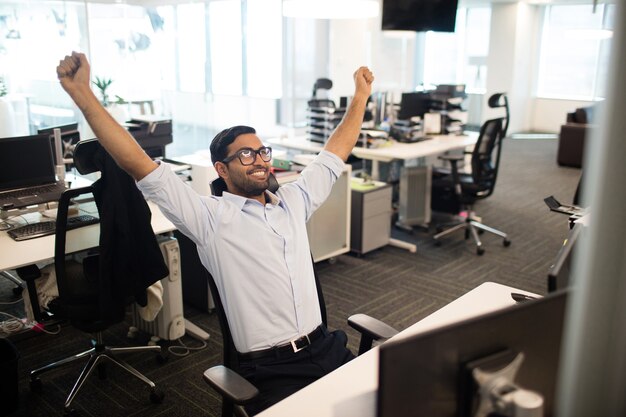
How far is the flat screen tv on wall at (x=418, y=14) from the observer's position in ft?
20.9

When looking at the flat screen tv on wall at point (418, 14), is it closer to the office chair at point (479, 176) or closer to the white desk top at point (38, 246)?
the office chair at point (479, 176)

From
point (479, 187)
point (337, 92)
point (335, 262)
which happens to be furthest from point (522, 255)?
point (337, 92)

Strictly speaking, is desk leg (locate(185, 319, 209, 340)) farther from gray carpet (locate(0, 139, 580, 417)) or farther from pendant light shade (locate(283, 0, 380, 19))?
pendant light shade (locate(283, 0, 380, 19))

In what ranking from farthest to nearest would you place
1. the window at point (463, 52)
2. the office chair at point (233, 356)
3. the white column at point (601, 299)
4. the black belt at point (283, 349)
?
the window at point (463, 52), the black belt at point (283, 349), the office chair at point (233, 356), the white column at point (601, 299)

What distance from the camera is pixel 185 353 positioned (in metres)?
3.17

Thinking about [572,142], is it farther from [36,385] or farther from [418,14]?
[36,385]

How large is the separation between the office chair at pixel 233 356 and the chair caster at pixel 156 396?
0.89 m

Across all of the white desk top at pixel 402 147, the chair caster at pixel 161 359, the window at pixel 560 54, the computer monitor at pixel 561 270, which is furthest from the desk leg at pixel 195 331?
the window at pixel 560 54

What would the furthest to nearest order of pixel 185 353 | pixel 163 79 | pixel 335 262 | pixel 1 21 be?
pixel 163 79, pixel 1 21, pixel 335 262, pixel 185 353

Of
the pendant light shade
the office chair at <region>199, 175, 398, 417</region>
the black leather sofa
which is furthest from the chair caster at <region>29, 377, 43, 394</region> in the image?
the black leather sofa

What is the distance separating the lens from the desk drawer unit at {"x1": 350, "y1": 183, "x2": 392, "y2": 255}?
4.61 metres

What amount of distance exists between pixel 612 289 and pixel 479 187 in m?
4.48

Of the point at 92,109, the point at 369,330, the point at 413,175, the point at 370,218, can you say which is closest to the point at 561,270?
the point at 369,330

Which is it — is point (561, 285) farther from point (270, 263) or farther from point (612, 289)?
point (270, 263)
